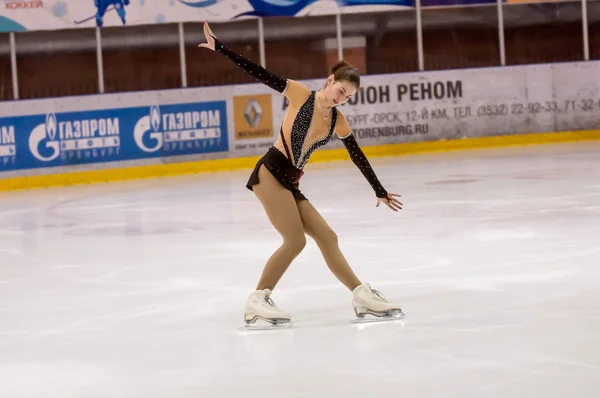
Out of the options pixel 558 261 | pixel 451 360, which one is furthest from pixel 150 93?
pixel 451 360

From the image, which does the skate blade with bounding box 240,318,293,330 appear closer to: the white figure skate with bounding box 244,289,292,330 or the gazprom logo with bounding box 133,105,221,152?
the white figure skate with bounding box 244,289,292,330

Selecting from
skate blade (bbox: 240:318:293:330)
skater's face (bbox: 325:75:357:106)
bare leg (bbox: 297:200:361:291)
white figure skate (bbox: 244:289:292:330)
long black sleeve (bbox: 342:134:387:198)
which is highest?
skater's face (bbox: 325:75:357:106)

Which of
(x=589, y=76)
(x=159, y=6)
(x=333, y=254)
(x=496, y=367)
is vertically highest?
(x=159, y=6)

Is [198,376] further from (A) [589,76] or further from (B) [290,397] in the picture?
(A) [589,76]

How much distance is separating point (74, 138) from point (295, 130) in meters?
10.3

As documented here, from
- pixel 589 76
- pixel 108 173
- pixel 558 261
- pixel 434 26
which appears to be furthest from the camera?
pixel 434 26

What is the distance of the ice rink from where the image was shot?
454cm

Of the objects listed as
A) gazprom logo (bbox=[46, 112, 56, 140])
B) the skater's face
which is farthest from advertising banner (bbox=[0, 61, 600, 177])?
the skater's face

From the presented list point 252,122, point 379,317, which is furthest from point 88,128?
point 379,317

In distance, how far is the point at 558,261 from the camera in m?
7.22

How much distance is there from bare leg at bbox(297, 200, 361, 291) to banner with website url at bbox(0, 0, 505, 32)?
10.7 meters

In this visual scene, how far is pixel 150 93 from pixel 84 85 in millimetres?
4026

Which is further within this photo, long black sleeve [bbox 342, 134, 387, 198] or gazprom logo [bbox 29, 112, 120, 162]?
gazprom logo [bbox 29, 112, 120, 162]

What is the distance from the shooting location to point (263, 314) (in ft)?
18.5
